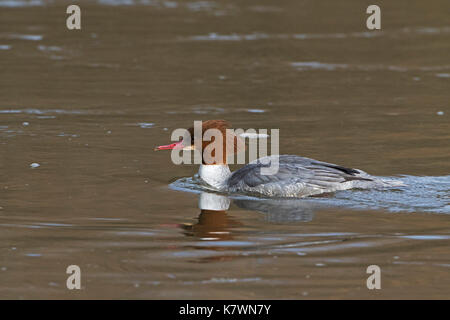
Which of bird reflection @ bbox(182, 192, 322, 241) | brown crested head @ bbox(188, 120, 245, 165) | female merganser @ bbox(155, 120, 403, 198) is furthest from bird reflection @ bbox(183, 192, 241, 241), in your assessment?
brown crested head @ bbox(188, 120, 245, 165)

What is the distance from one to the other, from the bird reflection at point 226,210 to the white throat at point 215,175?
0.17 m

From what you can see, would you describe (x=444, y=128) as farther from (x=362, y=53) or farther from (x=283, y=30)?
(x=283, y=30)

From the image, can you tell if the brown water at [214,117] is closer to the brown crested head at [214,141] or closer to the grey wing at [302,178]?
the grey wing at [302,178]

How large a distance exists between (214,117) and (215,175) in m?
3.49

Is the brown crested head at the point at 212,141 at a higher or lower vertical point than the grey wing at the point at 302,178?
higher

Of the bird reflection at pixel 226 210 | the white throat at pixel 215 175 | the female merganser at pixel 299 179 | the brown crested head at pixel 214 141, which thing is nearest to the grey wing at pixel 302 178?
the female merganser at pixel 299 179

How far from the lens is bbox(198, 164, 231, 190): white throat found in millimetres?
9750

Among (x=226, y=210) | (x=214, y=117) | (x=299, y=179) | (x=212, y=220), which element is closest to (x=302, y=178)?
(x=299, y=179)

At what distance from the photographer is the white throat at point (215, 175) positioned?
32.0 ft

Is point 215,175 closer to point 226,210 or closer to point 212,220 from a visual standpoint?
point 226,210

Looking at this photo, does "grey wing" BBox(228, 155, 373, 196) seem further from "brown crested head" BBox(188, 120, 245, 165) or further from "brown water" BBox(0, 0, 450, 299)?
"brown crested head" BBox(188, 120, 245, 165)

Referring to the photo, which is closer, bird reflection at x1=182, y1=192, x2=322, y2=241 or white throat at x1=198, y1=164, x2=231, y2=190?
bird reflection at x1=182, y1=192, x2=322, y2=241

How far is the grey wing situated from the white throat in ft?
1.18
